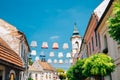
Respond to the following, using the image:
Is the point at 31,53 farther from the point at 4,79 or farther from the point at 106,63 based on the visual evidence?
the point at 106,63

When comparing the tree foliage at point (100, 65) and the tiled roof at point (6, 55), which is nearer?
the tree foliage at point (100, 65)

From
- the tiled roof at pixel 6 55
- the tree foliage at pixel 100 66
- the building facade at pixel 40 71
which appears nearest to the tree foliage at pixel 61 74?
the building facade at pixel 40 71

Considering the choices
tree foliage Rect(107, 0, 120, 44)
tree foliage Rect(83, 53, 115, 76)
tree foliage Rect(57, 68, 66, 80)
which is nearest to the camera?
tree foliage Rect(107, 0, 120, 44)

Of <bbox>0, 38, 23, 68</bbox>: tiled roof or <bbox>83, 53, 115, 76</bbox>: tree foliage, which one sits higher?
<bbox>0, 38, 23, 68</bbox>: tiled roof

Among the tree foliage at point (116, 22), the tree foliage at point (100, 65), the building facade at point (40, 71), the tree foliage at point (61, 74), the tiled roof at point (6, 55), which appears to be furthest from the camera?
the tree foliage at point (61, 74)

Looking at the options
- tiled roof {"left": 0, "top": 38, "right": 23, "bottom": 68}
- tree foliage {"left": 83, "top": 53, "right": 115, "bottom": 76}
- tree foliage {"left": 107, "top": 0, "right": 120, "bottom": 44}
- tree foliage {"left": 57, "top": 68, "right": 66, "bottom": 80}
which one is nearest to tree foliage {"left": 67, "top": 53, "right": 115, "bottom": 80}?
tree foliage {"left": 83, "top": 53, "right": 115, "bottom": 76}

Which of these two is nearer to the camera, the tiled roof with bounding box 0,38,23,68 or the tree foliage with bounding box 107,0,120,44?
the tree foliage with bounding box 107,0,120,44

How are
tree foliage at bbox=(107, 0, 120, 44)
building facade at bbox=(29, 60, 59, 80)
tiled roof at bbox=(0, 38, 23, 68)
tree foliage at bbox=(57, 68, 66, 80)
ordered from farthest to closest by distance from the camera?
tree foliage at bbox=(57, 68, 66, 80)
building facade at bbox=(29, 60, 59, 80)
tiled roof at bbox=(0, 38, 23, 68)
tree foliage at bbox=(107, 0, 120, 44)

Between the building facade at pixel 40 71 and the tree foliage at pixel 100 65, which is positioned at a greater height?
the building facade at pixel 40 71

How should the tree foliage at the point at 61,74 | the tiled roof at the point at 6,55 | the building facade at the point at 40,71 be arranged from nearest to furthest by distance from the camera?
the tiled roof at the point at 6,55 → the building facade at the point at 40,71 → the tree foliage at the point at 61,74

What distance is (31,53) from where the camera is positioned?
41.0 m

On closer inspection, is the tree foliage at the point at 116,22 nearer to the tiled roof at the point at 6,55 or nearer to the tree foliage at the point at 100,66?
the tree foliage at the point at 100,66

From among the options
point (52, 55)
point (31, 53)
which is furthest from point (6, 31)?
point (52, 55)

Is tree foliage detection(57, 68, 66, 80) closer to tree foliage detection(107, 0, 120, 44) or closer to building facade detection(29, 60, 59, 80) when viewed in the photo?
building facade detection(29, 60, 59, 80)
